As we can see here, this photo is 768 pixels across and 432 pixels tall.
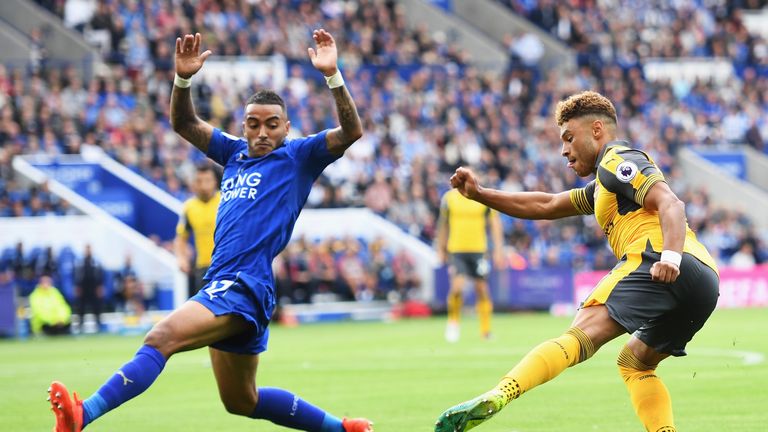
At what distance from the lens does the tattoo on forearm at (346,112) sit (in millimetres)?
7727

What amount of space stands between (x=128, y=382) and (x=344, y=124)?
79.2 inches

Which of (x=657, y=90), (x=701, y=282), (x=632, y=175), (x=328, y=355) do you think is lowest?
(x=328, y=355)

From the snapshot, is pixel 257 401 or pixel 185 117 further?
pixel 185 117

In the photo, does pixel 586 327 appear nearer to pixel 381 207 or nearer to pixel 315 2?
pixel 381 207

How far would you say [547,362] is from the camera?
7164 millimetres

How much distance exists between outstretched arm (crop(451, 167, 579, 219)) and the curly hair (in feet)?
2.12

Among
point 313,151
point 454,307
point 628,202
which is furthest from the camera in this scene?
point 454,307

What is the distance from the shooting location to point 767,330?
20.2m

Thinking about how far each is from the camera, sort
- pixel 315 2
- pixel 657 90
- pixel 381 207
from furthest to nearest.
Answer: pixel 657 90 < pixel 315 2 < pixel 381 207

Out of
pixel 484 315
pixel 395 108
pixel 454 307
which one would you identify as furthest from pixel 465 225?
pixel 395 108

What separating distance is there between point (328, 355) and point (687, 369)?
5396 millimetres

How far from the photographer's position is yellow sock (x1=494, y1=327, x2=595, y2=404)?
23.2 ft

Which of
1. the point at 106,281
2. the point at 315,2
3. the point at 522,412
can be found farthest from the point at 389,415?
the point at 315,2

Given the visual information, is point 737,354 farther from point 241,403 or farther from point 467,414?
point 467,414
